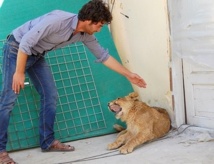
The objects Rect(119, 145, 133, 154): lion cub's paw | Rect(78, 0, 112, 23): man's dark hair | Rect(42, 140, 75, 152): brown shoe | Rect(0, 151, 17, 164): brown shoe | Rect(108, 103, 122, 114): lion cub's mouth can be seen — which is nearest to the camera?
Rect(78, 0, 112, 23): man's dark hair

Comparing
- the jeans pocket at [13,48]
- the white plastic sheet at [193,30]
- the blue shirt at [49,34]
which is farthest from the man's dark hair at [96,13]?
the white plastic sheet at [193,30]

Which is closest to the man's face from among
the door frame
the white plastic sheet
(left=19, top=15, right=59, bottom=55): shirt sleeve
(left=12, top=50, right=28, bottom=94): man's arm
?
(left=19, top=15, right=59, bottom=55): shirt sleeve

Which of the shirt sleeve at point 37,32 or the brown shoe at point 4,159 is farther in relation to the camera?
the brown shoe at point 4,159

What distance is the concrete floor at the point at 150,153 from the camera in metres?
2.57

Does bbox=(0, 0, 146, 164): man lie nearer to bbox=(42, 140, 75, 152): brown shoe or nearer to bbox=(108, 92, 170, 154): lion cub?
bbox=(42, 140, 75, 152): brown shoe

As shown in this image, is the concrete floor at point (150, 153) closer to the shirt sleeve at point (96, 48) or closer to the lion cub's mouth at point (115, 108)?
the lion cub's mouth at point (115, 108)

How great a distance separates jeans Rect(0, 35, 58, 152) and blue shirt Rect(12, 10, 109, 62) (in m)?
0.12

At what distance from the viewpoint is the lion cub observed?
3.02 metres

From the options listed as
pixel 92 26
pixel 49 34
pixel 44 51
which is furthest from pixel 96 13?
pixel 44 51

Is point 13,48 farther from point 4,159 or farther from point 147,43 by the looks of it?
point 147,43

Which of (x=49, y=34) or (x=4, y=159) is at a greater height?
(x=49, y=34)

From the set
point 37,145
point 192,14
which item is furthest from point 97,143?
point 192,14

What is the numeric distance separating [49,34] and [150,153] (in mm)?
1211

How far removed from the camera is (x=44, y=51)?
278cm
